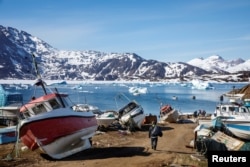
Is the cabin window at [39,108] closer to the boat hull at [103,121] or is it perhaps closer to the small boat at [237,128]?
the boat hull at [103,121]

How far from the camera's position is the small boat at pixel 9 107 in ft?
123

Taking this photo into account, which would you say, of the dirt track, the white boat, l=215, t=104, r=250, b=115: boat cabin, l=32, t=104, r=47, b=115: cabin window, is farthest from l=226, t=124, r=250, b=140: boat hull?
l=32, t=104, r=47, b=115: cabin window

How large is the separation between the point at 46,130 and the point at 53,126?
485 millimetres

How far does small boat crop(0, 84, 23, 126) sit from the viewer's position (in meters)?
37.6

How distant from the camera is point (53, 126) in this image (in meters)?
21.6

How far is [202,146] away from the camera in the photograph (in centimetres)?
2186

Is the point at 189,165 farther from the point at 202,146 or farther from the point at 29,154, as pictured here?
the point at 29,154

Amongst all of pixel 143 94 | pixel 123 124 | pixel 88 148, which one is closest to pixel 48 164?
pixel 88 148

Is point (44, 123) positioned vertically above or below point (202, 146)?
above

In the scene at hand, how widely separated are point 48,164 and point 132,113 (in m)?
16.2

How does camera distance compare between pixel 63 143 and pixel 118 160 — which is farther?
pixel 63 143

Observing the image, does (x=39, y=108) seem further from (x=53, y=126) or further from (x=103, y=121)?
(x=103, y=121)

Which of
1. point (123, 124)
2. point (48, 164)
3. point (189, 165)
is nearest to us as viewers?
point (189, 165)

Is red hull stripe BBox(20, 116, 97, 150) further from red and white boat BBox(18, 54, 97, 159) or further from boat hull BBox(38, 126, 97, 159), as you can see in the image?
boat hull BBox(38, 126, 97, 159)
